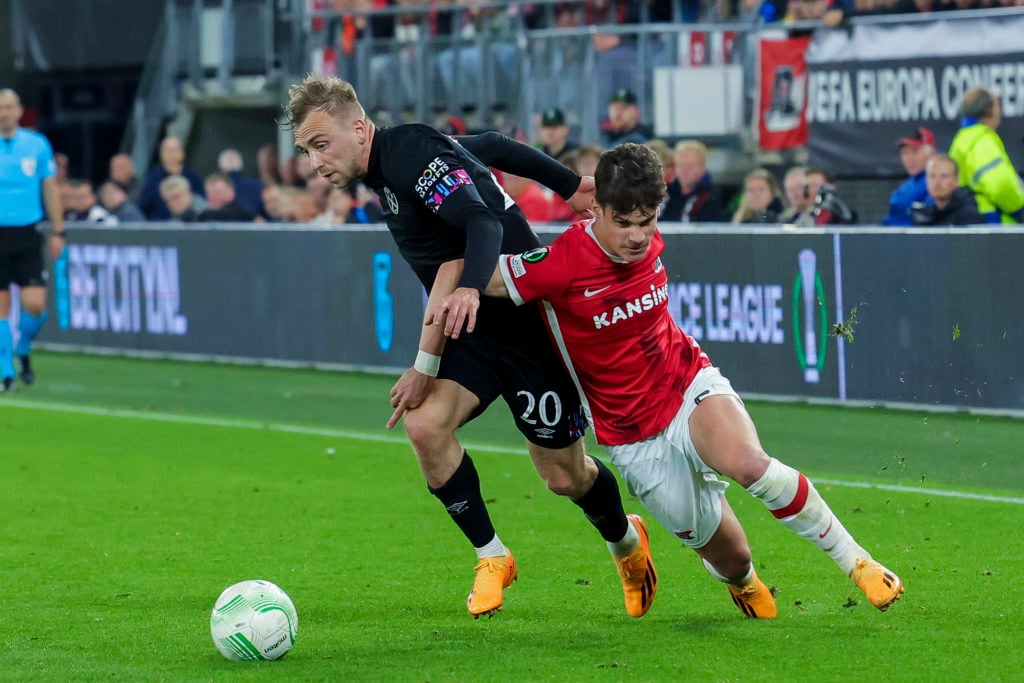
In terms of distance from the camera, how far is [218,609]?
18.3 ft

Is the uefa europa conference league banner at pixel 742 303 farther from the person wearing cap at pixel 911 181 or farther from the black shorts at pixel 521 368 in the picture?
the black shorts at pixel 521 368

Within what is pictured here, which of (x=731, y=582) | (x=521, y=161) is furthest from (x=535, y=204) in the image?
(x=731, y=582)

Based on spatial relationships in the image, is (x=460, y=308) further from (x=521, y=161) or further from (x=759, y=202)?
(x=759, y=202)

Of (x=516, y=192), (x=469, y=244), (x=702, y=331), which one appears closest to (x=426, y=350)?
(x=469, y=244)

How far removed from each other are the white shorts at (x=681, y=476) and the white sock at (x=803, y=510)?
0.27m

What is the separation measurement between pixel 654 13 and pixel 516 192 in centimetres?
422

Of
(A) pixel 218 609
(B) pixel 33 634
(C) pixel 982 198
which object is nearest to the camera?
(A) pixel 218 609

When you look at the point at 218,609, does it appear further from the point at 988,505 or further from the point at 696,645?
the point at 988,505

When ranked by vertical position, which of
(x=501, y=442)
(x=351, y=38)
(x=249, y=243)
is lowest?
(x=501, y=442)

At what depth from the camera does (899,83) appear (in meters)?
13.8

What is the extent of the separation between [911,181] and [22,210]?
659 cm

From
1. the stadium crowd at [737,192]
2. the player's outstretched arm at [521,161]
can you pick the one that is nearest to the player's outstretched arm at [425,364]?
the player's outstretched arm at [521,161]

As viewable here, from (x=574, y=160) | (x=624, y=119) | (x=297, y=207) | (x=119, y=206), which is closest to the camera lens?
(x=574, y=160)

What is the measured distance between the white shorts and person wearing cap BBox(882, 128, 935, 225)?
6453mm
